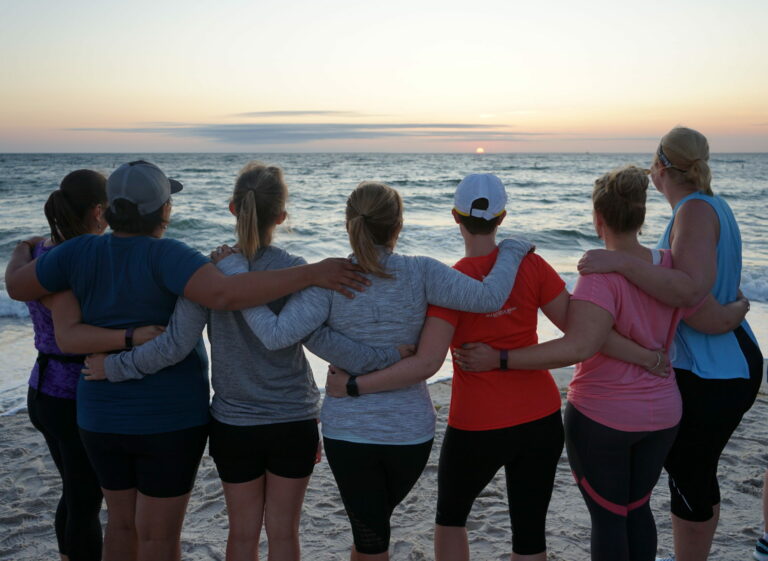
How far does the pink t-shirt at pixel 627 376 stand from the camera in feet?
7.38

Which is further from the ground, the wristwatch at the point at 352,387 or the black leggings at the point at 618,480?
the wristwatch at the point at 352,387

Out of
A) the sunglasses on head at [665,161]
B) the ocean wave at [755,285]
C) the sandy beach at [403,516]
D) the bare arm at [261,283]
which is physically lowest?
the sandy beach at [403,516]

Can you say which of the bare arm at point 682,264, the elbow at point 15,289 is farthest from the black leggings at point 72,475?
the bare arm at point 682,264

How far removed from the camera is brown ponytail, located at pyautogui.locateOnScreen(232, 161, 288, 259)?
7.32 feet

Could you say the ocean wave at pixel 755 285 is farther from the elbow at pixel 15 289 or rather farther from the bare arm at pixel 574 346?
the elbow at pixel 15 289

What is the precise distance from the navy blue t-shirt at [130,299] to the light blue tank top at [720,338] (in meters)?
1.87

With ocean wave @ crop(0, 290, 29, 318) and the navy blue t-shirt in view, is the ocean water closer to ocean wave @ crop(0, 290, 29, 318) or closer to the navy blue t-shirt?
ocean wave @ crop(0, 290, 29, 318)

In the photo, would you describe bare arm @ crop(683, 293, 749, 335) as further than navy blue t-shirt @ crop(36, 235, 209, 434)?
Yes

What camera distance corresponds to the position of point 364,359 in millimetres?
2176

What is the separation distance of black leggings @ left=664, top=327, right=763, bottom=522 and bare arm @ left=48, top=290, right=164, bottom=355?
203cm

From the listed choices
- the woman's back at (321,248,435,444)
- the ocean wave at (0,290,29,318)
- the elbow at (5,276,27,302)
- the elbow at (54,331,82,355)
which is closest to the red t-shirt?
the woman's back at (321,248,435,444)

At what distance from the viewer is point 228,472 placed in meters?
2.30

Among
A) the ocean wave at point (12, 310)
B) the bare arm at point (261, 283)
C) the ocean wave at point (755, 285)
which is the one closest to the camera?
the bare arm at point (261, 283)

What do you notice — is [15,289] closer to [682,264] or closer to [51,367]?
[51,367]
